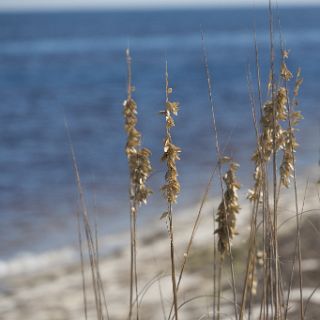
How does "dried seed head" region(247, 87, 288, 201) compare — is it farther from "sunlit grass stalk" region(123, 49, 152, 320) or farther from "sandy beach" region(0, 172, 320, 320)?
"sandy beach" region(0, 172, 320, 320)

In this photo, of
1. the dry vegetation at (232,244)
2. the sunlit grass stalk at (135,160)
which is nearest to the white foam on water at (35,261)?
the dry vegetation at (232,244)

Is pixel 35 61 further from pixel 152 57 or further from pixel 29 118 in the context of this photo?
pixel 29 118

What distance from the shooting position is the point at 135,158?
2672 millimetres

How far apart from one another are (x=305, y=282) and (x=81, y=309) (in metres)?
2.50

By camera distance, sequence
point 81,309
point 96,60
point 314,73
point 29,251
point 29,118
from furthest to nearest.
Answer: point 96,60
point 314,73
point 29,118
point 29,251
point 81,309

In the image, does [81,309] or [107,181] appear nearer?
[81,309]

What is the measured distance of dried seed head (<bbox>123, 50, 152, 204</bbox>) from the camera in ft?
8.59

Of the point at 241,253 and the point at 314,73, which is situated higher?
the point at 314,73

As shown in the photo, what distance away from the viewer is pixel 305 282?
5.47 metres

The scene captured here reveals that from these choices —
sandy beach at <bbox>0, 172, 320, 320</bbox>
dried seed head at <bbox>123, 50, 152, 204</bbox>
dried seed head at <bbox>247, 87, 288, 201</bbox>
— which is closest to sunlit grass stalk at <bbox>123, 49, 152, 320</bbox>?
dried seed head at <bbox>123, 50, 152, 204</bbox>

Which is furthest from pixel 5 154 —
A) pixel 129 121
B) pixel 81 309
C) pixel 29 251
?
pixel 129 121

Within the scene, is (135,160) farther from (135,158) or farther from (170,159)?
(170,159)

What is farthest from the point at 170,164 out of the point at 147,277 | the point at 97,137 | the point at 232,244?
the point at 97,137

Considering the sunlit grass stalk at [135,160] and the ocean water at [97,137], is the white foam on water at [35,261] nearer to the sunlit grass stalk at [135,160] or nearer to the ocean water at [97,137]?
the ocean water at [97,137]
